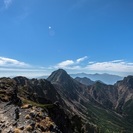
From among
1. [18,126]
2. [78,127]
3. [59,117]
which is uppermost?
[18,126]

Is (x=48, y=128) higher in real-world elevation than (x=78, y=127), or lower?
higher

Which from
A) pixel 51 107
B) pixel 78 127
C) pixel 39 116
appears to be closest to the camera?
pixel 39 116

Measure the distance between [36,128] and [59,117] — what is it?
187 feet

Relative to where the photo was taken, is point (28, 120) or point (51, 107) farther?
point (51, 107)

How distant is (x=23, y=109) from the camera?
5853 cm

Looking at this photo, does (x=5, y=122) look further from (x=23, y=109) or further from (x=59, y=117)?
(x=59, y=117)

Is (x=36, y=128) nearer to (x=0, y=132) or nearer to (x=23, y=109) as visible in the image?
(x=0, y=132)

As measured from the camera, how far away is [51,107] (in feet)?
324

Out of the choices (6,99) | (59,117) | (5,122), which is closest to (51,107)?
(59,117)

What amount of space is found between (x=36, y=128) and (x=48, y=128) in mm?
3361

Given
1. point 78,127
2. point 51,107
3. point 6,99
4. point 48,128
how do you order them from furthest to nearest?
point 78,127 → point 51,107 → point 6,99 → point 48,128

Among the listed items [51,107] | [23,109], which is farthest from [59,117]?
[23,109]

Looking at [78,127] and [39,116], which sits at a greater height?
[39,116]

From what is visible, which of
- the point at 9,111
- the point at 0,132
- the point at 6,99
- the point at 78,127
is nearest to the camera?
the point at 0,132
